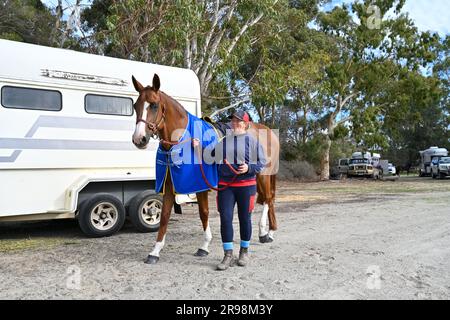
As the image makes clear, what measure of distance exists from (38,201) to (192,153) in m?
3.13

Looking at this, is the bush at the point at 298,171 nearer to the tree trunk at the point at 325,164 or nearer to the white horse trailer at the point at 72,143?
the tree trunk at the point at 325,164

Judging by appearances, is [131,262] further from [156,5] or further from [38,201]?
[156,5]

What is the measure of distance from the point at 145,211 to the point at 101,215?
2.87ft

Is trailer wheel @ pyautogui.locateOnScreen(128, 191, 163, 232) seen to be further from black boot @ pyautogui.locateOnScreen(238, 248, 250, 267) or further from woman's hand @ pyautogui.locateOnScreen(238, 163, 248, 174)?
woman's hand @ pyautogui.locateOnScreen(238, 163, 248, 174)

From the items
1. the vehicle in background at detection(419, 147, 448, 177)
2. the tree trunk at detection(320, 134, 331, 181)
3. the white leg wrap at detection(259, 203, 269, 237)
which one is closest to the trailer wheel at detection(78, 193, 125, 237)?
the white leg wrap at detection(259, 203, 269, 237)

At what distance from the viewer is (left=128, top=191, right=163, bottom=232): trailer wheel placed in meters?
8.18

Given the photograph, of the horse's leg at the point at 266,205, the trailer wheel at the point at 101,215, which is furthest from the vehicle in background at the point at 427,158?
the trailer wheel at the point at 101,215

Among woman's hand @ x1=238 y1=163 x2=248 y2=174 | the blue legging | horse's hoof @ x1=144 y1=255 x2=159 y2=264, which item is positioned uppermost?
woman's hand @ x1=238 y1=163 x2=248 y2=174

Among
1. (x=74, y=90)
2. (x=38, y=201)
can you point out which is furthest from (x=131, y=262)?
(x=74, y=90)

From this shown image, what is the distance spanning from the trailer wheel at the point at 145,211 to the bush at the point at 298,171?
2270 cm

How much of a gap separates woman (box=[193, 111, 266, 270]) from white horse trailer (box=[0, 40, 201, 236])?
10.4 ft

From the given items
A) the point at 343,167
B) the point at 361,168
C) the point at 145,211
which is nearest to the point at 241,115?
the point at 145,211

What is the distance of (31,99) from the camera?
723 cm

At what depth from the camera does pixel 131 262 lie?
569 centimetres
